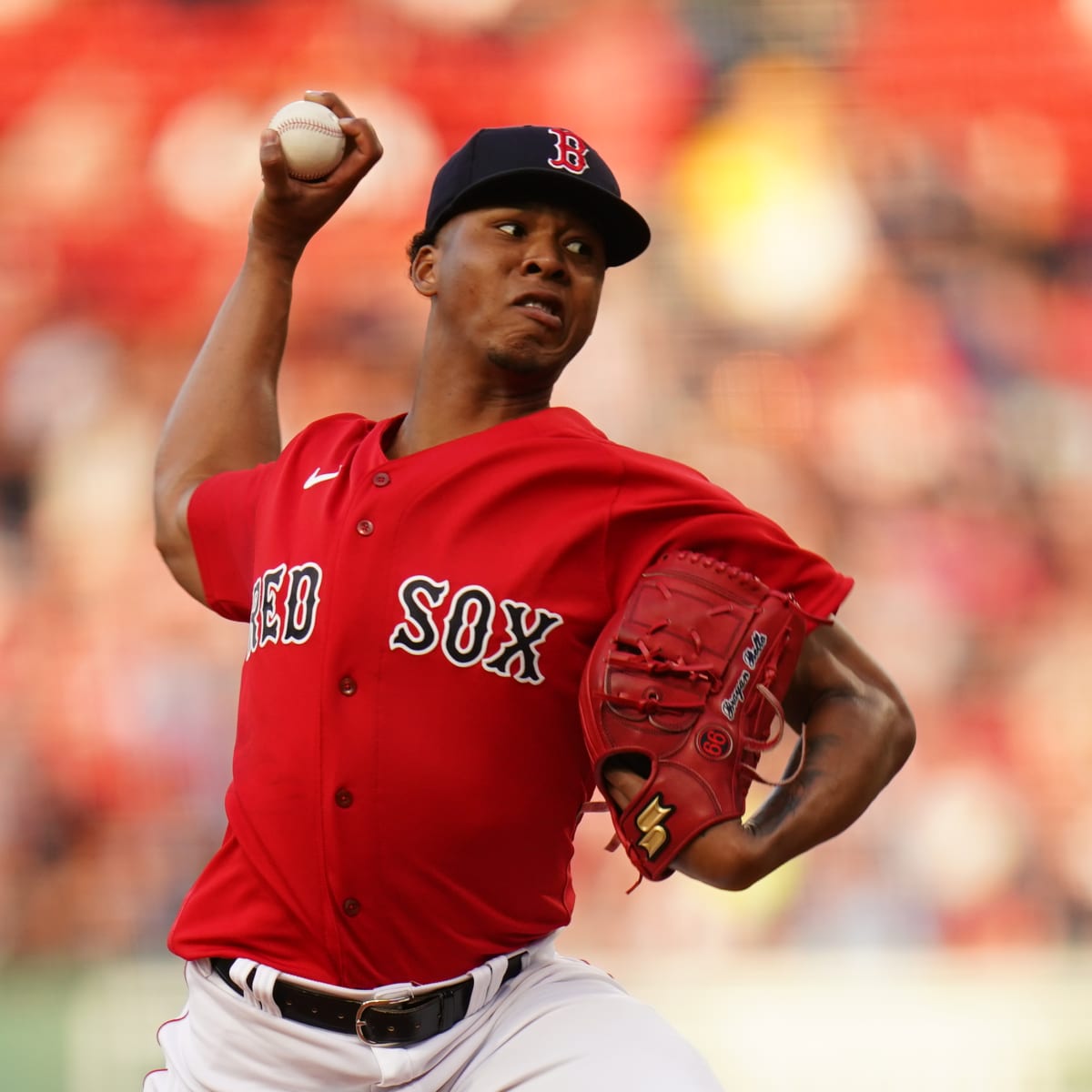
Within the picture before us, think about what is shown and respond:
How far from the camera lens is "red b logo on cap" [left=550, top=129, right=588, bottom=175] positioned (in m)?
1.97

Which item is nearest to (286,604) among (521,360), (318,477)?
(318,477)

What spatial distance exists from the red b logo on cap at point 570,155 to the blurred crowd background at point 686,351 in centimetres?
345

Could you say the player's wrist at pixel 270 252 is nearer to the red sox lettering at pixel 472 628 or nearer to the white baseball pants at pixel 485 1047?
the red sox lettering at pixel 472 628

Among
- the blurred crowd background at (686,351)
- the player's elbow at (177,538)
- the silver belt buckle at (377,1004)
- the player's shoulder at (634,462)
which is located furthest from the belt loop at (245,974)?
the blurred crowd background at (686,351)

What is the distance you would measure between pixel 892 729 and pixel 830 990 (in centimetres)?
348

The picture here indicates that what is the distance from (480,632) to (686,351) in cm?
399

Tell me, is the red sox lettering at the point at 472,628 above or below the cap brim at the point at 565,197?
below

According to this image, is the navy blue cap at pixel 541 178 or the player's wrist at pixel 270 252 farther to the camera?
the player's wrist at pixel 270 252

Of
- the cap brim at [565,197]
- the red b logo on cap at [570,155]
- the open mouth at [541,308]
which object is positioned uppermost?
the red b logo on cap at [570,155]

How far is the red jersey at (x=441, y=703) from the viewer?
1779 millimetres

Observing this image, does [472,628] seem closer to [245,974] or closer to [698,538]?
[698,538]

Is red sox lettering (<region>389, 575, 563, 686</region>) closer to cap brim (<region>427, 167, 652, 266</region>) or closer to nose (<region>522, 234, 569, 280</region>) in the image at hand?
nose (<region>522, 234, 569, 280</region>)

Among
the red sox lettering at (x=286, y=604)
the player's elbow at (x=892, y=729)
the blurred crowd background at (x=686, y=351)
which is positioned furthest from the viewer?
the blurred crowd background at (x=686, y=351)

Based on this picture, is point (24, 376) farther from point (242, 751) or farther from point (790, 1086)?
point (242, 751)
